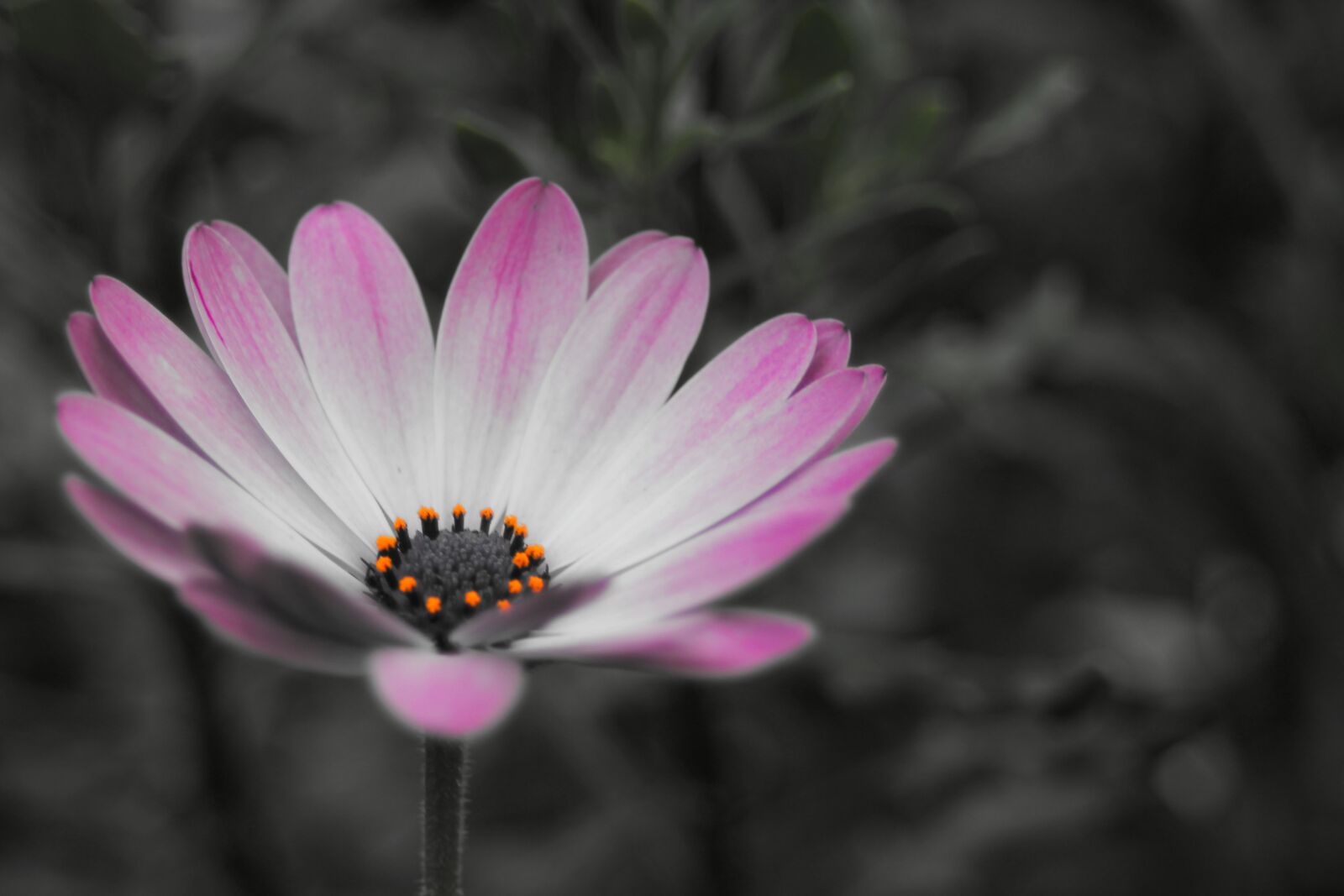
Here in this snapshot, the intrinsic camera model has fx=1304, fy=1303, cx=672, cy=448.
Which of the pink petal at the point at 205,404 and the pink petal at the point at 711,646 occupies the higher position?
the pink petal at the point at 205,404

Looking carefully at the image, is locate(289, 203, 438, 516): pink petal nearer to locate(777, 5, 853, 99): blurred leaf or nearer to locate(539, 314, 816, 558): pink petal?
locate(539, 314, 816, 558): pink petal

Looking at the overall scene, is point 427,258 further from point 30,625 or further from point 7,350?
point 30,625

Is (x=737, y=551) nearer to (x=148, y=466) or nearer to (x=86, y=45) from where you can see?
(x=148, y=466)

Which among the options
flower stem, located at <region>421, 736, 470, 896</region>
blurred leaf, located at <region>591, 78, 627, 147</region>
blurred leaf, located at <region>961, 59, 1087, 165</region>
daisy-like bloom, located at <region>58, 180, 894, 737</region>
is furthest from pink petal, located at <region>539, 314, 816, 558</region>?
blurred leaf, located at <region>961, 59, 1087, 165</region>

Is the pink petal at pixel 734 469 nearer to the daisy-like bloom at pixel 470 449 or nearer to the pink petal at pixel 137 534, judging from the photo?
the daisy-like bloom at pixel 470 449

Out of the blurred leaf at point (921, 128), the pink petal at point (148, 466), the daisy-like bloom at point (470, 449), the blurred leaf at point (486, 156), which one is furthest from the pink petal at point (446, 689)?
the blurred leaf at point (921, 128)

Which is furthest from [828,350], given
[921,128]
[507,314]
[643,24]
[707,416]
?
[921,128]
